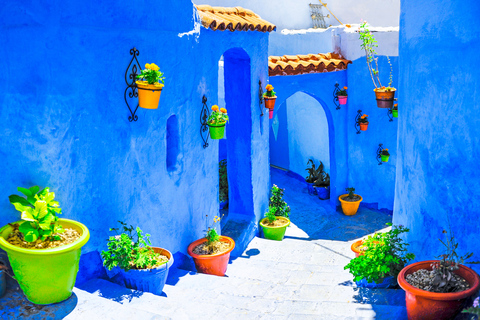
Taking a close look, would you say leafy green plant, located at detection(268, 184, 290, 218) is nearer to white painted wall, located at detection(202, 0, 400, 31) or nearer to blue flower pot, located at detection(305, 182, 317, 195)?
blue flower pot, located at detection(305, 182, 317, 195)

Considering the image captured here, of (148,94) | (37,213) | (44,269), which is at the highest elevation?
(148,94)

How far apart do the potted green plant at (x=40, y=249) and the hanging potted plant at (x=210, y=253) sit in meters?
2.79

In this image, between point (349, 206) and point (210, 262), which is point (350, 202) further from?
point (210, 262)

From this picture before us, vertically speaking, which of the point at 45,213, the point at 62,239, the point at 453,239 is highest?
the point at 45,213

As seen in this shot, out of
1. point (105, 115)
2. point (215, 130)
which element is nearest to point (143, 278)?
point (105, 115)

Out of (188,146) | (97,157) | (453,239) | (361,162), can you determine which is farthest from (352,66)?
(97,157)

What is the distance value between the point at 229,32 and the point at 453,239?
15.6 ft

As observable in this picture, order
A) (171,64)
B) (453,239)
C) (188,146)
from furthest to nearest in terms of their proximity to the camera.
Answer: (188,146) < (171,64) < (453,239)

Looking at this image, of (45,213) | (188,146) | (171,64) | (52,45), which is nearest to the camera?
(45,213)

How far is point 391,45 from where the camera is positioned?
1148 cm

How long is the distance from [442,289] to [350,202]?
7161 mm

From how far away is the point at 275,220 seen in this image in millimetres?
9844

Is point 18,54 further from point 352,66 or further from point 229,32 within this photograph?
point 352,66

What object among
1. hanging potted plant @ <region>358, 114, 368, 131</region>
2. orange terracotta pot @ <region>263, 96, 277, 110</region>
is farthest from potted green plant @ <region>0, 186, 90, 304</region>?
hanging potted plant @ <region>358, 114, 368, 131</region>
